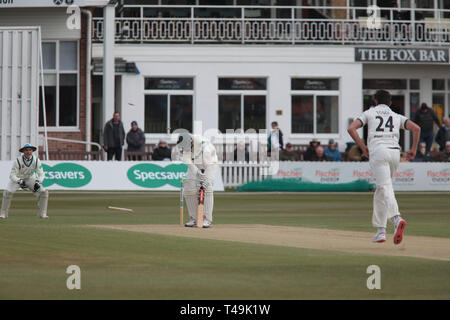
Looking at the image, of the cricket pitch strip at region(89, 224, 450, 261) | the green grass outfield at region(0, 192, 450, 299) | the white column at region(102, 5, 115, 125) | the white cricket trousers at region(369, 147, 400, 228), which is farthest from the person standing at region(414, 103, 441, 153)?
the white cricket trousers at region(369, 147, 400, 228)

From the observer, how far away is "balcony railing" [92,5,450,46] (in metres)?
38.1

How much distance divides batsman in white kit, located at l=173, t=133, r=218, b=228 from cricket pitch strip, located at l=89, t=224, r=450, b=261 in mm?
410

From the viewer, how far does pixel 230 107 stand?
38.8 m

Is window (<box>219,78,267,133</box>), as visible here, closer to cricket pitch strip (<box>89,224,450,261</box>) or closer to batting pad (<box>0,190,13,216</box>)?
batting pad (<box>0,190,13,216</box>)

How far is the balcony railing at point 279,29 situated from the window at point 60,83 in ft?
5.21

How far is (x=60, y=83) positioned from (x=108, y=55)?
287 cm

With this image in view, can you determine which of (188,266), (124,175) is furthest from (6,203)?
(124,175)

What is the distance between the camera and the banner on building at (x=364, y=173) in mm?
31438

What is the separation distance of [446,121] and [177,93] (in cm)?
1057

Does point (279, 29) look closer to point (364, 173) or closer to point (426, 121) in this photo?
point (426, 121)

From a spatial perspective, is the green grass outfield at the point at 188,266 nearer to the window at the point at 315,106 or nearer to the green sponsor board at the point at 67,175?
the green sponsor board at the point at 67,175

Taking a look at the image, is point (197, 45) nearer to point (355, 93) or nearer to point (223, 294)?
point (355, 93)

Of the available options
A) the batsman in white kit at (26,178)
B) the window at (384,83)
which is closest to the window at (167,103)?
the window at (384,83)
